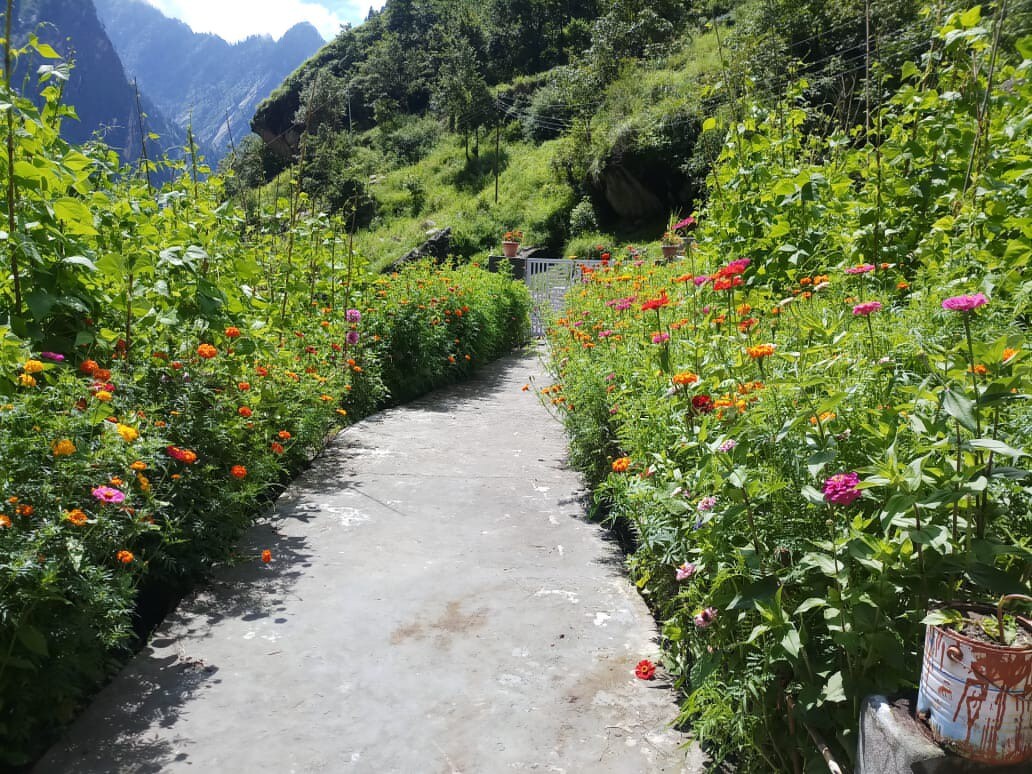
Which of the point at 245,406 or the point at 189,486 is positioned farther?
the point at 245,406

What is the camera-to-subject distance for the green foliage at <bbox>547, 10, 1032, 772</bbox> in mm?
1395

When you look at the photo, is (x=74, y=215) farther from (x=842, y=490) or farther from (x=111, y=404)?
(x=842, y=490)

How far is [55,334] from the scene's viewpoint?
8.93 ft

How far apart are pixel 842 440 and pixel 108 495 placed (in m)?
2.01

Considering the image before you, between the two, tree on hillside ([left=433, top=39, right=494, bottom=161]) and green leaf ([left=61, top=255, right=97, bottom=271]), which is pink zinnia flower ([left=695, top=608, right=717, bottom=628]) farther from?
tree on hillside ([left=433, top=39, right=494, bottom=161])

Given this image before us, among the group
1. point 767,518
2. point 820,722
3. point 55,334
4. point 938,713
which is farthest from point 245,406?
point 938,713

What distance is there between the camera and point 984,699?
Result: 1.14 metres

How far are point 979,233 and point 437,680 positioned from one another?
273 cm

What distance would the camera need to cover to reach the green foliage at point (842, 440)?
1.39 m

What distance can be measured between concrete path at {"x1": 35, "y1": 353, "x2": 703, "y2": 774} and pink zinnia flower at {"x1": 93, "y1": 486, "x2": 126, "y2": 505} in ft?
2.00

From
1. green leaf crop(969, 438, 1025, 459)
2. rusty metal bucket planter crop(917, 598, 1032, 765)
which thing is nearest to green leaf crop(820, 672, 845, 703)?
rusty metal bucket planter crop(917, 598, 1032, 765)

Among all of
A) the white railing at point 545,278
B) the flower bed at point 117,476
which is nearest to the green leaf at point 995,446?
the flower bed at point 117,476

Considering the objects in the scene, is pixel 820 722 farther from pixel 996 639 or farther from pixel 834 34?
pixel 834 34

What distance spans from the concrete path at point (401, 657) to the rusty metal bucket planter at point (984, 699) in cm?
91
